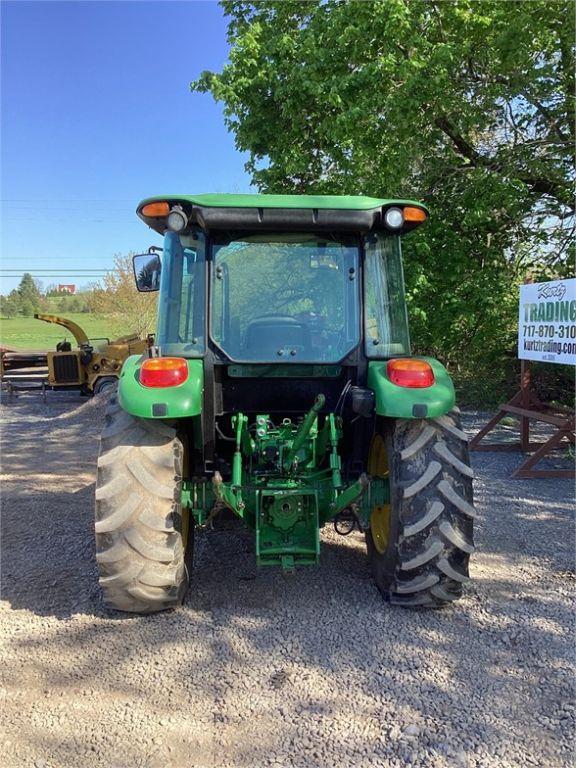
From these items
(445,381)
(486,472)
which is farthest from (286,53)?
(445,381)

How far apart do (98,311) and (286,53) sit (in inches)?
630

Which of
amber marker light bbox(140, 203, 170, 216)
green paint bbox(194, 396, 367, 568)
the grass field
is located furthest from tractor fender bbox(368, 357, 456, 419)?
the grass field

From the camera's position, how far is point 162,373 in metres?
3.16

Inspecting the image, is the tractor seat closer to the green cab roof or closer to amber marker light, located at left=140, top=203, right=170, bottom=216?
the green cab roof

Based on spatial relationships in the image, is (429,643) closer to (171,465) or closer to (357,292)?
(171,465)

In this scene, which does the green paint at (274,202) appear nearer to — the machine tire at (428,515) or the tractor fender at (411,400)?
the tractor fender at (411,400)

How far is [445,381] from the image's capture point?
339cm

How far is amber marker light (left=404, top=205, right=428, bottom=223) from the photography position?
3.43m

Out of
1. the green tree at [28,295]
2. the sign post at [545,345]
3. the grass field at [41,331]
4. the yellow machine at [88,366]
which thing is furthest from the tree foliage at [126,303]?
the green tree at [28,295]

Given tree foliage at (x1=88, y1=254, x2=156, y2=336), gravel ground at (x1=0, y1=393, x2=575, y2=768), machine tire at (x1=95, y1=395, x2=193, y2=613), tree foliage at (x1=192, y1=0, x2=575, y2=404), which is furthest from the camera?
tree foliage at (x1=88, y1=254, x2=156, y2=336)

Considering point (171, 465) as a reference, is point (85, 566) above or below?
below

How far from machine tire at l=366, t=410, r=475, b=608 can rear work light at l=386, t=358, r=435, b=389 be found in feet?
0.75

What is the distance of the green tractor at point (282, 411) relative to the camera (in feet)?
10.3

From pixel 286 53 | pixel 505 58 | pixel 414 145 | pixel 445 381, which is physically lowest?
pixel 445 381
